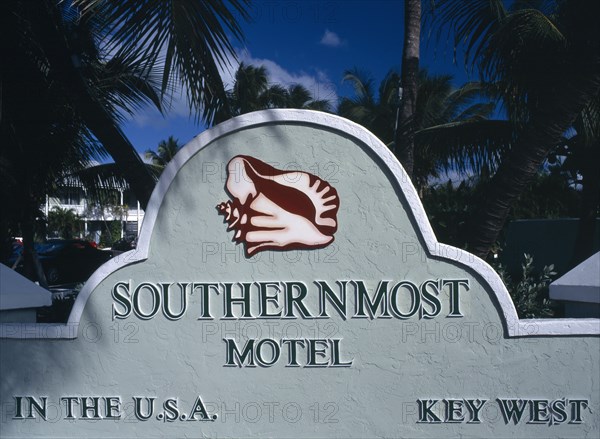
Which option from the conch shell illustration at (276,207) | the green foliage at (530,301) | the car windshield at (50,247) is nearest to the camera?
the conch shell illustration at (276,207)

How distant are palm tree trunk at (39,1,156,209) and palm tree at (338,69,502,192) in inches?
132

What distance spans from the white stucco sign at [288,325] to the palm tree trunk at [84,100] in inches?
74.6

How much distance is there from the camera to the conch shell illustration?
16.1ft

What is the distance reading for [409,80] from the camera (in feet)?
24.4

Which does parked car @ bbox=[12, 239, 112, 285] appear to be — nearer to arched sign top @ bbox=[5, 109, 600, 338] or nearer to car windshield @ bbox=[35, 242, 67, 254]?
car windshield @ bbox=[35, 242, 67, 254]

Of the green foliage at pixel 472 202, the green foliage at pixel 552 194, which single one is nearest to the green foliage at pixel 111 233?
the green foliage at pixel 472 202

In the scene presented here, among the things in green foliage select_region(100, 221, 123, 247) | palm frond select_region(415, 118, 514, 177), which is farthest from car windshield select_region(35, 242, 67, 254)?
green foliage select_region(100, 221, 123, 247)

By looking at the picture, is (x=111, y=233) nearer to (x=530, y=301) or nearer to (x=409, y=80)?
(x=409, y=80)

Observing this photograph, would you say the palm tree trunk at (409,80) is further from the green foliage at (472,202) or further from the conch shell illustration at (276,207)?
the conch shell illustration at (276,207)

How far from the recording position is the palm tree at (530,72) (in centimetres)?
600

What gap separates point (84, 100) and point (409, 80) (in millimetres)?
3726

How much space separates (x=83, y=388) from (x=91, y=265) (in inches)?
617

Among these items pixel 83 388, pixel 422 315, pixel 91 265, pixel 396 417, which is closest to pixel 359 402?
pixel 396 417

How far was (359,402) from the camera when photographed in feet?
16.0
